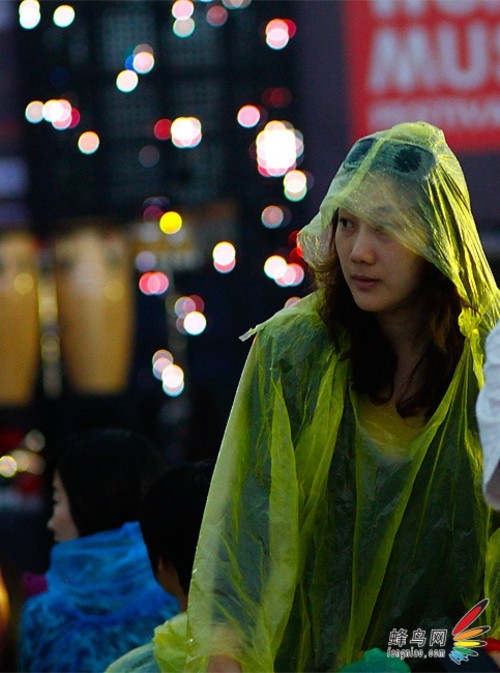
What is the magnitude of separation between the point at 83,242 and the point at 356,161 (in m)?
4.42

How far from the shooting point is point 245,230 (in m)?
6.29

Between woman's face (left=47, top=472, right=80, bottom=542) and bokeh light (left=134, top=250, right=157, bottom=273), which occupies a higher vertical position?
bokeh light (left=134, top=250, right=157, bottom=273)

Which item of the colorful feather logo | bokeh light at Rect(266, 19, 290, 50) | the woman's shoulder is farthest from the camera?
bokeh light at Rect(266, 19, 290, 50)

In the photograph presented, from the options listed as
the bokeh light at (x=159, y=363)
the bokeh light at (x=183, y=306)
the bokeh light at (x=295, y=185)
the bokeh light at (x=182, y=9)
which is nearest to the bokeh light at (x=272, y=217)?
the bokeh light at (x=295, y=185)

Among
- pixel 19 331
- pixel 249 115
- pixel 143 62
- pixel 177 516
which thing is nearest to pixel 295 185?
pixel 249 115

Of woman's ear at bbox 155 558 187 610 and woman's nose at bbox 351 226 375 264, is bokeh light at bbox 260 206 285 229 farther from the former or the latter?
woman's nose at bbox 351 226 375 264

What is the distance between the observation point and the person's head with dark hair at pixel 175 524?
2.19 metres

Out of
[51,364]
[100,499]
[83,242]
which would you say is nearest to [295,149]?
[83,242]

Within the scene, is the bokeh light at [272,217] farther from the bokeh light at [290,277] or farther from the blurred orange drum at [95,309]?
the blurred orange drum at [95,309]

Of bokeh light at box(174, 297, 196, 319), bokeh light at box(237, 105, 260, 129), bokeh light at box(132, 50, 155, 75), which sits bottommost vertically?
bokeh light at box(174, 297, 196, 319)

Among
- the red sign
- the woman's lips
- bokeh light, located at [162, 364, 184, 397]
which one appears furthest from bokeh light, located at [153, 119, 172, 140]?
the woman's lips

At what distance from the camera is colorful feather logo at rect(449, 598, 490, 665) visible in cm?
168

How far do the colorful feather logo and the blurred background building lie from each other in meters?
4.16

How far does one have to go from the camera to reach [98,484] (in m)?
2.68
